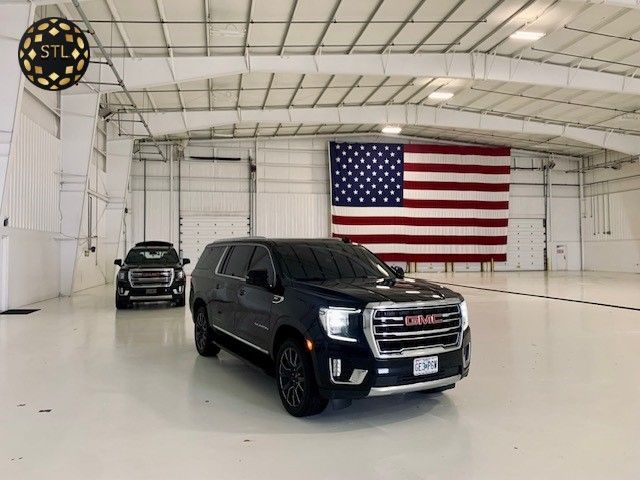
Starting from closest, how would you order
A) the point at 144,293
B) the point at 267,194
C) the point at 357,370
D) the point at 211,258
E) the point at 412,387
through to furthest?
1. the point at 357,370
2. the point at 412,387
3. the point at 211,258
4. the point at 144,293
5. the point at 267,194

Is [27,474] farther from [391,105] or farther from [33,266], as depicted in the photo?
[391,105]

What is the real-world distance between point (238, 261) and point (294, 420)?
2.24 meters

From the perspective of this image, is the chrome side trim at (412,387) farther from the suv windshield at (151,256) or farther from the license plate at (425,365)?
the suv windshield at (151,256)

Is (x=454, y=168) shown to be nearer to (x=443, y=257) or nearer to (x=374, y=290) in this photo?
(x=443, y=257)

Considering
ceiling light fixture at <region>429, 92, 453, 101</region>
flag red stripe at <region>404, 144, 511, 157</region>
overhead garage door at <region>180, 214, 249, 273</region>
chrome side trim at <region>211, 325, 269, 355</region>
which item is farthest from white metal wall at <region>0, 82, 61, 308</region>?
flag red stripe at <region>404, 144, 511, 157</region>

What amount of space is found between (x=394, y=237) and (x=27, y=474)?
2417 centimetres

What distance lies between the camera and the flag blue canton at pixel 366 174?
26219 millimetres

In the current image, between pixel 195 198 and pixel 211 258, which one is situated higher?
pixel 195 198

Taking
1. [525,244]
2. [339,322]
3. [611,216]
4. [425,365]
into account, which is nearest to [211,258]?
[339,322]

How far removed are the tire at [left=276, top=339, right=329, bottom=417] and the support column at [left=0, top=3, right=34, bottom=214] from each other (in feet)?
28.3

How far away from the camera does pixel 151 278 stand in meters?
11.6

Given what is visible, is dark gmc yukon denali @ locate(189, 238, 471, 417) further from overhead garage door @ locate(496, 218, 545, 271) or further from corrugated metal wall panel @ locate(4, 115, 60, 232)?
overhead garage door @ locate(496, 218, 545, 271)

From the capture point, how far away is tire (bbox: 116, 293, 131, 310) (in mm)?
11625

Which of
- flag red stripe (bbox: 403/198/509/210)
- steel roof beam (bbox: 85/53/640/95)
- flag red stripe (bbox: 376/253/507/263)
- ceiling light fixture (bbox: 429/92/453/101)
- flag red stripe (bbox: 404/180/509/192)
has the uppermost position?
ceiling light fixture (bbox: 429/92/453/101)
